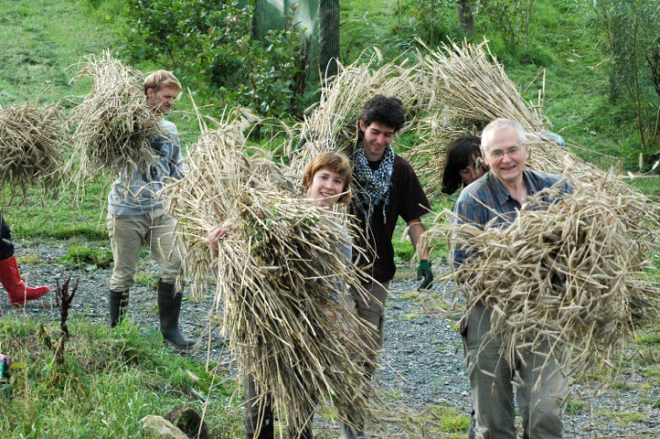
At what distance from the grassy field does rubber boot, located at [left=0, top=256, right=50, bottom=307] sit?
0.44m

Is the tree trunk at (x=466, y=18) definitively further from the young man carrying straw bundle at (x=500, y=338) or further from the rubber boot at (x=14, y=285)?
the young man carrying straw bundle at (x=500, y=338)

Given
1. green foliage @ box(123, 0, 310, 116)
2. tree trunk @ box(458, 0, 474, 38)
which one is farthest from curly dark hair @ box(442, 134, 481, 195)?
tree trunk @ box(458, 0, 474, 38)

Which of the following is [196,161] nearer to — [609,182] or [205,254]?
[205,254]

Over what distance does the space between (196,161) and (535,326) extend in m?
1.73

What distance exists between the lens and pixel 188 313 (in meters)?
6.19

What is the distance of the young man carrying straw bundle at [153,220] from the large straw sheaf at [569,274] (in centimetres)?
236

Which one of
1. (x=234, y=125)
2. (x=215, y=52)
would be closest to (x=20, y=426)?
(x=234, y=125)

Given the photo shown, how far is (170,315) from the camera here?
5359mm

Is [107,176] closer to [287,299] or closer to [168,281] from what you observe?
[168,281]

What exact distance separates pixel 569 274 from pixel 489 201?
0.58 metres

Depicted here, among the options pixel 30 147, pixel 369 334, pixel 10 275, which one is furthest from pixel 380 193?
pixel 10 275

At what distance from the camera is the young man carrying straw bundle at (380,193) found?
13.9ft

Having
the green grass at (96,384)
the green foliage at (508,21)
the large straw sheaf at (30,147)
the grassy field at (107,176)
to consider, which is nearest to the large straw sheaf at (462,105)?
the grassy field at (107,176)

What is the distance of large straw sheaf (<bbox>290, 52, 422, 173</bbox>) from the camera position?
4.59 metres
